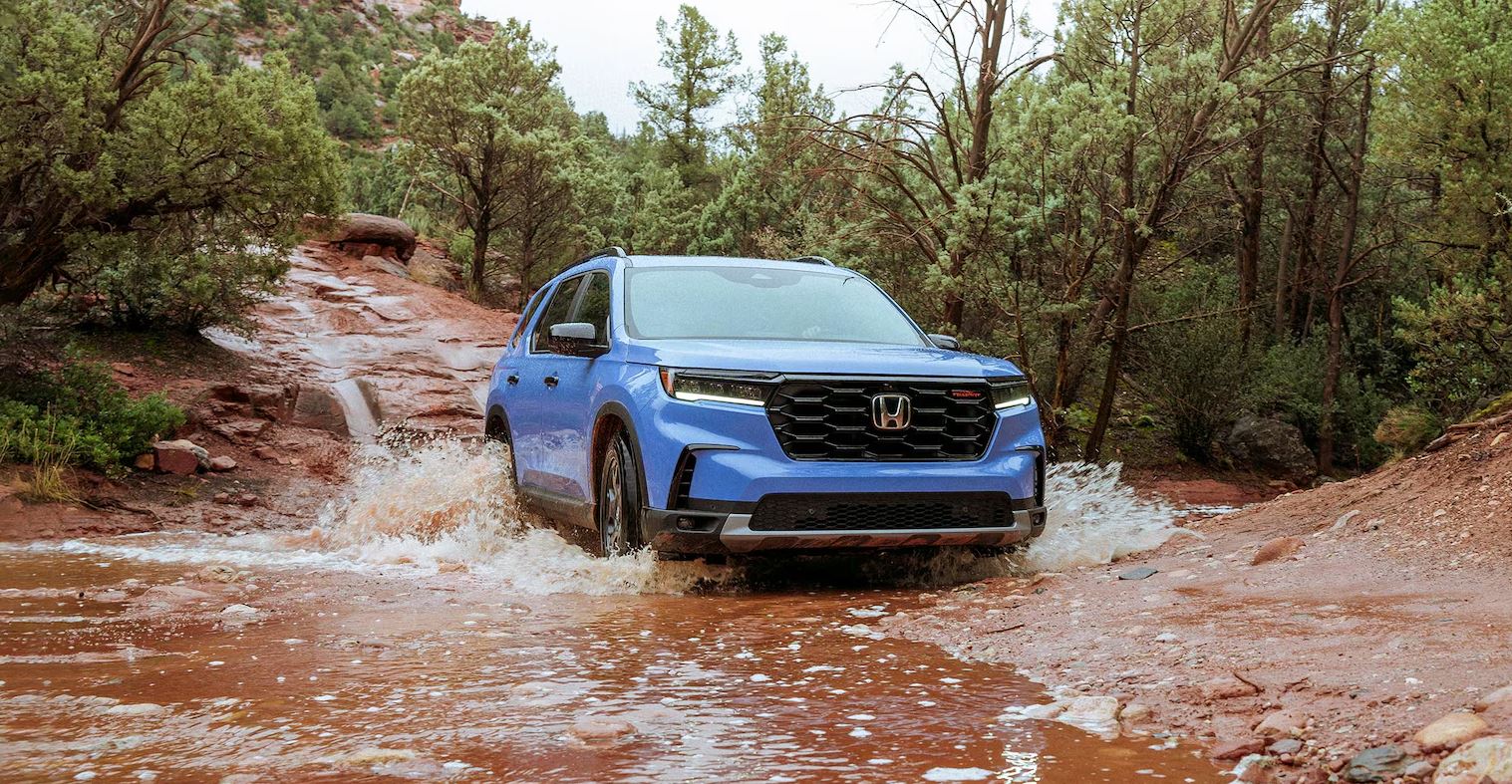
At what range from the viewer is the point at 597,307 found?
24.7 feet

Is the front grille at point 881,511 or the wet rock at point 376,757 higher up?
the front grille at point 881,511

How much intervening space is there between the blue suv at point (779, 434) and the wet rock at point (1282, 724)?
280cm

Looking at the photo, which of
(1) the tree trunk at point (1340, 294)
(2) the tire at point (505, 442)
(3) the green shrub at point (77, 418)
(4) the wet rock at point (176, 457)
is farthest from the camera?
(1) the tree trunk at point (1340, 294)

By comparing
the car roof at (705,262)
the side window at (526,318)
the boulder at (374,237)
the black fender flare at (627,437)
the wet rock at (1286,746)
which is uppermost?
the boulder at (374,237)

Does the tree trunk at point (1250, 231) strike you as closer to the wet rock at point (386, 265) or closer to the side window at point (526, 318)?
the side window at point (526, 318)

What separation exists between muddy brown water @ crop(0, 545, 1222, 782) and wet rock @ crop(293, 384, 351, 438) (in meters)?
9.18

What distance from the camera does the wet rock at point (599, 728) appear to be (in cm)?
341

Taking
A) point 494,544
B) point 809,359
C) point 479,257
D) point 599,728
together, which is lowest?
point 494,544

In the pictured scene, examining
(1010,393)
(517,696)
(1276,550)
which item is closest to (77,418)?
(1010,393)

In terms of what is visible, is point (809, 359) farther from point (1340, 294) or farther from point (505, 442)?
point (1340, 294)

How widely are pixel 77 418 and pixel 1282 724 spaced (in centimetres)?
1104

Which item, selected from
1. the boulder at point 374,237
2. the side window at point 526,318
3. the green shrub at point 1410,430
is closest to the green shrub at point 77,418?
the side window at point 526,318

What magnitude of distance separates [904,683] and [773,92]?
114 feet

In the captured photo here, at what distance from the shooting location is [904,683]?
414cm
